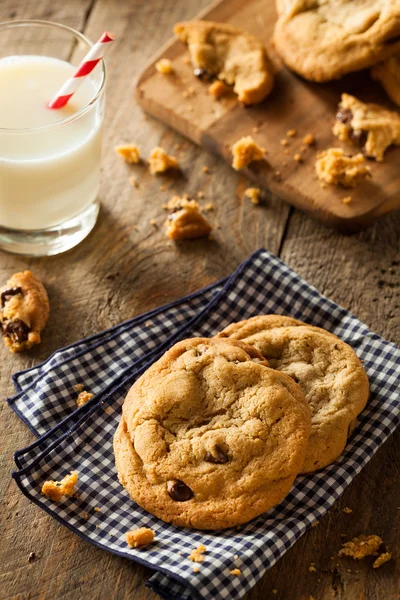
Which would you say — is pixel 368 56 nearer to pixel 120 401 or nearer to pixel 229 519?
pixel 120 401

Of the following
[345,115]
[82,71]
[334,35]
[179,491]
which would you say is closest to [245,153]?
[345,115]

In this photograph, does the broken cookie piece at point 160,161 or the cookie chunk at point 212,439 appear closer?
the cookie chunk at point 212,439

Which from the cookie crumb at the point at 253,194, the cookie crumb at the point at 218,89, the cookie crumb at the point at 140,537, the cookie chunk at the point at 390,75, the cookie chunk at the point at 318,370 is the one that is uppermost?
the cookie chunk at the point at 390,75

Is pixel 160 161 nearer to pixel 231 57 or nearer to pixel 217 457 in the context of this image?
pixel 231 57

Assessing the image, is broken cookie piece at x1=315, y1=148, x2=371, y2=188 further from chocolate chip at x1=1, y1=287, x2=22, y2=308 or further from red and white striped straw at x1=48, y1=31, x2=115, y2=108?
chocolate chip at x1=1, y1=287, x2=22, y2=308

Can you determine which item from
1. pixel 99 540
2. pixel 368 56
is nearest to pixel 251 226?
pixel 368 56

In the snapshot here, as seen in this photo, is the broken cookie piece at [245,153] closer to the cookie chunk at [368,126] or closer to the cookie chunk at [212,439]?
the cookie chunk at [368,126]

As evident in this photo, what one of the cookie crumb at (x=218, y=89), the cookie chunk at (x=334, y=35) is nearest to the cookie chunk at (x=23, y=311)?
the cookie crumb at (x=218, y=89)
